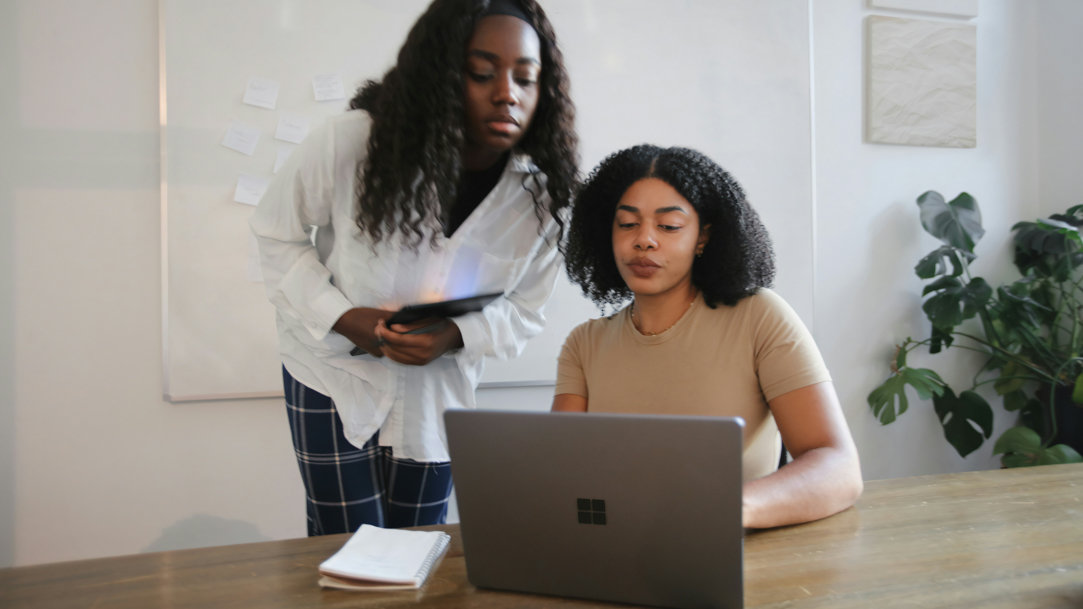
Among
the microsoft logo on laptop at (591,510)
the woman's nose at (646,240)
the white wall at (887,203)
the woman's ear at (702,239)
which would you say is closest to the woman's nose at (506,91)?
the woman's nose at (646,240)

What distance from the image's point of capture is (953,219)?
9.29 feet

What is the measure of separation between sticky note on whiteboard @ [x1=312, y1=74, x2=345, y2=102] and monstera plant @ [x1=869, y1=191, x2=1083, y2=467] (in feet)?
7.40

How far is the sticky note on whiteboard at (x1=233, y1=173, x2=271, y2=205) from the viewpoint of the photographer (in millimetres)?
2340

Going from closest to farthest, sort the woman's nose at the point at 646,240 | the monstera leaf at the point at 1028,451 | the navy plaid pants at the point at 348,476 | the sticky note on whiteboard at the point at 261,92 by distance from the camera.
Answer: the woman's nose at the point at 646,240
the navy plaid pants at the point at 348,476
the sticky note on whiteboard at the point at 261,92
the monstera leaf at the point at 1028,451

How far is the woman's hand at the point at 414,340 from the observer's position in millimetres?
1331

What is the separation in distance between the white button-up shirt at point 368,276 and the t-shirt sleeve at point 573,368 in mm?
120

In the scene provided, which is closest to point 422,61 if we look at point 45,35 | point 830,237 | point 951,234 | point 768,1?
point 45,35

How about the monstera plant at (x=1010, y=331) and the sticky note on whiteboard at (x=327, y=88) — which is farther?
the monstera plant at (x=1010, y=331)

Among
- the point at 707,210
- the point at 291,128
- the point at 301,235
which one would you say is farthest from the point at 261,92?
the point at 707,210

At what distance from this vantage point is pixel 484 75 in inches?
50.9

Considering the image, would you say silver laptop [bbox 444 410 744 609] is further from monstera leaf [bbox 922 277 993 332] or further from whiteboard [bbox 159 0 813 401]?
monstera leaf [bbox 922 277 993 332]

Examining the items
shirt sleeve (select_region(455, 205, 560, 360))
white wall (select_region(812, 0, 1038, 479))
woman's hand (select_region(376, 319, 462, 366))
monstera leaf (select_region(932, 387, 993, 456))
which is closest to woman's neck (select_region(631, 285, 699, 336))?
shirt sleeve (select_region(455, 205, 560, 360))

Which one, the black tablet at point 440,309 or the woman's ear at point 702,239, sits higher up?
the woman's ear at point 702,239

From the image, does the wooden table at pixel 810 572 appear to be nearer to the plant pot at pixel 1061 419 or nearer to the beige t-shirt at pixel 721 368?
the beige t-shirt at pixel 721 368
